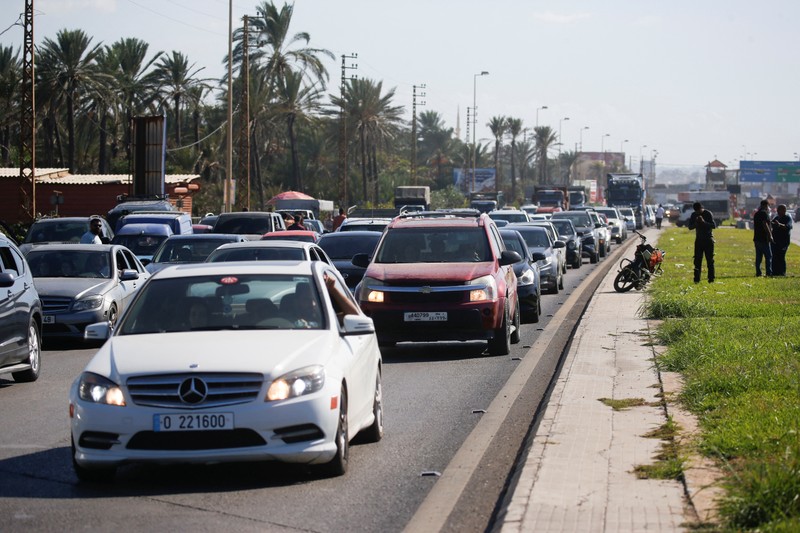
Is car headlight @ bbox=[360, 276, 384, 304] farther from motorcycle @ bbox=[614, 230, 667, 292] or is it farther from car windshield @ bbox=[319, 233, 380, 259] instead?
motorcycle @ bbox=[614, 230, 667, 292]

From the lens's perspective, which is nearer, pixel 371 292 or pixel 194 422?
pixel 194 422

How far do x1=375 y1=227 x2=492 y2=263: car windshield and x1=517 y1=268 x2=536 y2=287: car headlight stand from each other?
159 inches

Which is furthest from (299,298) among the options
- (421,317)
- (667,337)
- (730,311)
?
(730,311)

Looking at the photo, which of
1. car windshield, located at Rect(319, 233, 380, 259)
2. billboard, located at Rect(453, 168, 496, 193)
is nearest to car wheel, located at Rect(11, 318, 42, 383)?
car windshield, located at Rect(319, 233, 380, 259)

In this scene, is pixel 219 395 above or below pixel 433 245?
below

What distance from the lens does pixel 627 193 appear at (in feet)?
304

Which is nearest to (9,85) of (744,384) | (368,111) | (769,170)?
(368,111)

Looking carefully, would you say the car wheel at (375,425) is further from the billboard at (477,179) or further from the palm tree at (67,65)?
the billboard at (477,179)

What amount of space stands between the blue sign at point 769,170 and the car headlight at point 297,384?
178m

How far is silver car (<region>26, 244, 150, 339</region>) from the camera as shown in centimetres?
1905

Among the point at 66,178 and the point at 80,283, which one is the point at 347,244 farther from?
the point at 66,178

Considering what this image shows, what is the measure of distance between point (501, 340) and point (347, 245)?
7820 millimetres

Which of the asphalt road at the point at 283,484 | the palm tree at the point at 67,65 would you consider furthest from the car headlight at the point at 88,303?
the palm tree at the point at 67,65

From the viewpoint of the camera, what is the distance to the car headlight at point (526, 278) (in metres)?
21.9
